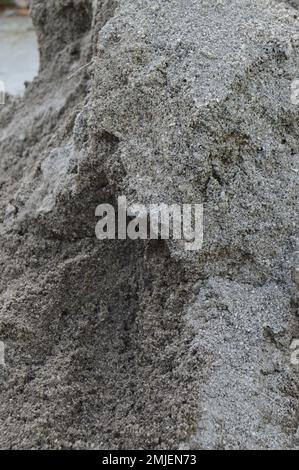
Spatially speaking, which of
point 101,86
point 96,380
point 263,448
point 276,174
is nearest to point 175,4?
point 101,86

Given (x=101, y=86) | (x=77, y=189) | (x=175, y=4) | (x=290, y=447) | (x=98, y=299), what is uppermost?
(x=175, y=4)

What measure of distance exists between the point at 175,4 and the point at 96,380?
800mm

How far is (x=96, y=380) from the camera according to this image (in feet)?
4.53

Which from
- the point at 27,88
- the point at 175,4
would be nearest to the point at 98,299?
the point at 175,4

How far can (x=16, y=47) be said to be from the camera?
375 cm

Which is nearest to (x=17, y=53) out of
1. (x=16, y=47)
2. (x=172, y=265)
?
(x=16, y=47)

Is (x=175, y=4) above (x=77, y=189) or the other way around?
above

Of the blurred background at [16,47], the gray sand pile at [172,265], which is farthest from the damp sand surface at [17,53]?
the gray sand pile at [172,265]

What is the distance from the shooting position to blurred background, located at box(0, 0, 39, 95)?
11.1ft

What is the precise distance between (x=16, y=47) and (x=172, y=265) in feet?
8.85
